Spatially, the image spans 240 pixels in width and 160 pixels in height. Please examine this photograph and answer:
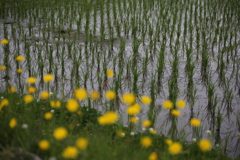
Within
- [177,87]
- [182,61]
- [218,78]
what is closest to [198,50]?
[182,61]

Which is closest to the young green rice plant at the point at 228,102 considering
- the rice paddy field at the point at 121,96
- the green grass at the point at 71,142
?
the rice paddy field at the point at 121,96

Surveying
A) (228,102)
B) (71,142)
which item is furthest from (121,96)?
(71,142)

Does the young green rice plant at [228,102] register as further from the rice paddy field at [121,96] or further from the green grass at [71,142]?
the green grass at [71,142]

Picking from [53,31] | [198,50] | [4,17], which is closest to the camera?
[198,50]

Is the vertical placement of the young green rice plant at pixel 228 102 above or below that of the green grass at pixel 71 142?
below

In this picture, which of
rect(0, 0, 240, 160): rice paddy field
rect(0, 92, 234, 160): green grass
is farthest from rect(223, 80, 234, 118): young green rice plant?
rect(0, 92, 234, 160): green grass

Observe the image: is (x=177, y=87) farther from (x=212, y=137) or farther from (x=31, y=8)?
(x=31, y=8)

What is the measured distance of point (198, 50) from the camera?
5551mm

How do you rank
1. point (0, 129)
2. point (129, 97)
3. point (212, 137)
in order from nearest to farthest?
point (129, 97) → point (0, 129) → point (212, 137)

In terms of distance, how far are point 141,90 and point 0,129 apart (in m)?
2.23

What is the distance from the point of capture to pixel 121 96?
4.10m

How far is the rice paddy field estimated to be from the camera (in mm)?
2227

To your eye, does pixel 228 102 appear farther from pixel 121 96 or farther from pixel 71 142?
pixel 71 142

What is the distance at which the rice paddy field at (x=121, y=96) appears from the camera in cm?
223
